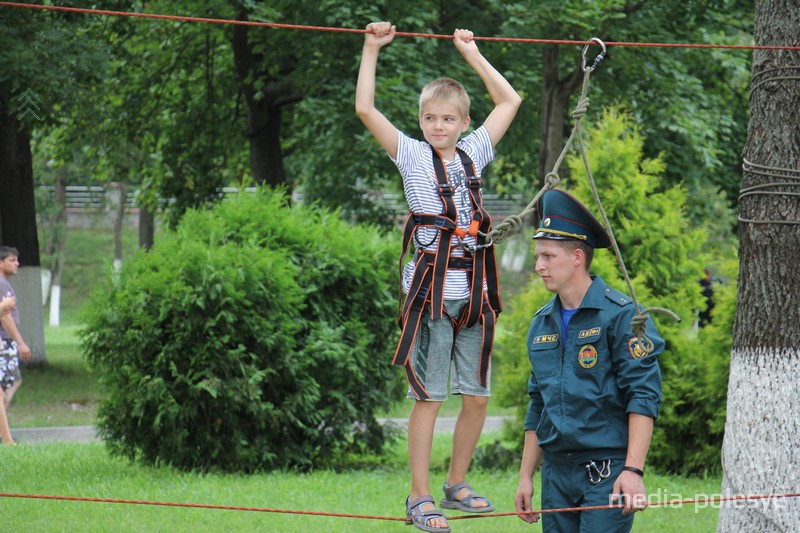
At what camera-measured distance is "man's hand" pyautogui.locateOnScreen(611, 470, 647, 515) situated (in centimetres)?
351

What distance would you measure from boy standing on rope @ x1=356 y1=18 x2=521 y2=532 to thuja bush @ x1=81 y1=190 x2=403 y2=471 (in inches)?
161

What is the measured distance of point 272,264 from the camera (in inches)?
338

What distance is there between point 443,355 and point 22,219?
14.2 m

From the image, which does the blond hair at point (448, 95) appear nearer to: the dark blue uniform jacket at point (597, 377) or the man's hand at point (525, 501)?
the dark blue uniform jacket at point (597, 377)

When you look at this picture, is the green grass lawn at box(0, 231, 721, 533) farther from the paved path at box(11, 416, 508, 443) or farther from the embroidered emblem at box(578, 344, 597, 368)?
the embroidered emblem at box(578, 344, 597, 368)

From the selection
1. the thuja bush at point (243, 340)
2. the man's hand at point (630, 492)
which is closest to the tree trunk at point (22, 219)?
the thuja bush at point (243, 340)

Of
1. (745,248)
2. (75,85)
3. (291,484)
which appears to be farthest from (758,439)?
(75,85)

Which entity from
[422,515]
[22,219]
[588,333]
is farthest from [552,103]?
[588,333]

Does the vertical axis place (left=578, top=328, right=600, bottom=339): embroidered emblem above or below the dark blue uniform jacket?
above

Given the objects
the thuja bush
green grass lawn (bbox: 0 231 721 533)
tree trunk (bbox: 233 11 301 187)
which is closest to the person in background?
green grass lawn (bbox: 0 231 721 533)

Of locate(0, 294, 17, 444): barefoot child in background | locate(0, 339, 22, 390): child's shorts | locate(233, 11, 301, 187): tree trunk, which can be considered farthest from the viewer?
locate(233, 11, 301, 187): tree trunk

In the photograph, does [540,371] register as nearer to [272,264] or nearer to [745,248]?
[745,248]

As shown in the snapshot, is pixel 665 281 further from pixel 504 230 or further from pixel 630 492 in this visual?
pixel 630 492

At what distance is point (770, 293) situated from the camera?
5.58 metres
